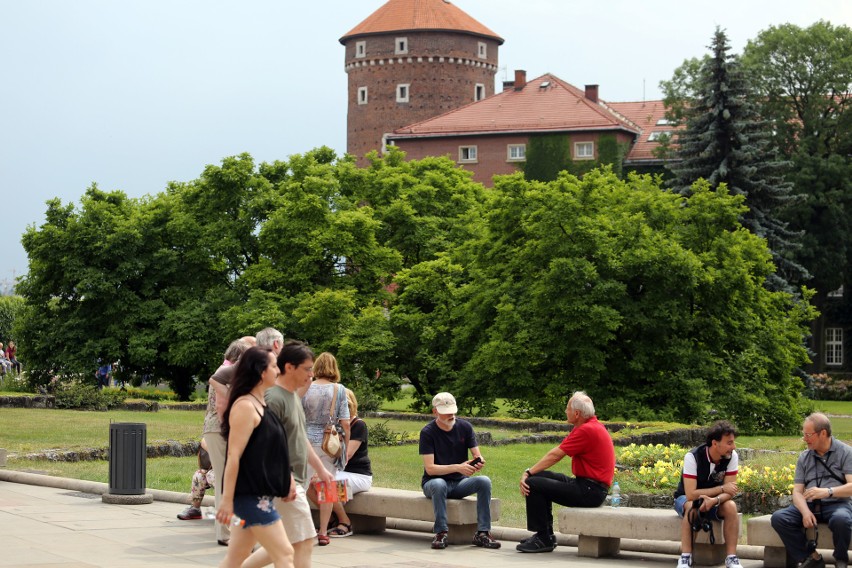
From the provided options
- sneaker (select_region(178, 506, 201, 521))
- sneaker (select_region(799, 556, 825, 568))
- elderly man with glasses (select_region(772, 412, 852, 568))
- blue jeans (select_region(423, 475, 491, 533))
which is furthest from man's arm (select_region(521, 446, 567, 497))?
sneaker (select_region(178, 506, 201, 521))

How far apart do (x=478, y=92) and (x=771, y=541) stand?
84.3 metres

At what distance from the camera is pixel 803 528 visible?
35.2ft

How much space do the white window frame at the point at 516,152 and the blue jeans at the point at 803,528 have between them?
7105cm

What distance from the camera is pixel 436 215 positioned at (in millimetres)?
51562

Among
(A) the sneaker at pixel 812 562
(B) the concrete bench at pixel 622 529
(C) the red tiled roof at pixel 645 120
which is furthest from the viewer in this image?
(C) the red tiled roof at pixel 645 120

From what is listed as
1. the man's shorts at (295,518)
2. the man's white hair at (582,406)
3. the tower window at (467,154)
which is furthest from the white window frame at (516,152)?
the man's shorts at (295,518)

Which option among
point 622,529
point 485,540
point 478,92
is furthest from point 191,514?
point 478,92

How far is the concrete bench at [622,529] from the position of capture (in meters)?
11.1

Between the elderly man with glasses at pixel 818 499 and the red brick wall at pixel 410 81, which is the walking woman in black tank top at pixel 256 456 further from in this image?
the red brick wall at pixel 410 81

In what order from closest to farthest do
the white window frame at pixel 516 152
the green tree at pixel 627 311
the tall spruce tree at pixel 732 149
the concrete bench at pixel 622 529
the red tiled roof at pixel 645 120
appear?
the concrete bench at pixel 622 529, the green tree at pixel 627 311, the tall spruce tree at pixel 732 149, the red tiled roof at pixel 645 120, the white window frame at pixel 516 152

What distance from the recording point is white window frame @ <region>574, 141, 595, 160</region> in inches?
3098

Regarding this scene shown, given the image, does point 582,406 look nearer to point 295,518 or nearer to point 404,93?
point 295,518

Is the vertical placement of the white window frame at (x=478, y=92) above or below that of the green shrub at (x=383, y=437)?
above

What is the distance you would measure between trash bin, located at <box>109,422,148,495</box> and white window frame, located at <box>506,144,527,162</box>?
68.0 metres
